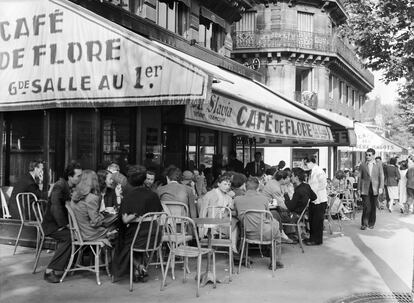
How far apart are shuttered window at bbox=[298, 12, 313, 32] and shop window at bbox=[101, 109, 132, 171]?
21283mm

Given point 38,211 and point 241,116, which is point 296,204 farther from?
point 38,211

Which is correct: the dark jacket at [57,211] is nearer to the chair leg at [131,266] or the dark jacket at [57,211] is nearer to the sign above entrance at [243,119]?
the chair leg at [131,266]

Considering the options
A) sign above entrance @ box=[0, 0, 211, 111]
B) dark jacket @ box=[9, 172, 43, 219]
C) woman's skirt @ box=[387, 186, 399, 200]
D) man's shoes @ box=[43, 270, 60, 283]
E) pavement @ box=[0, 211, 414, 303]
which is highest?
sign above entrance @ box=[0, 0, 211, 111]

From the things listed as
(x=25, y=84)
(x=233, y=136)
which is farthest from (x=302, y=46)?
(x=25, y=84)

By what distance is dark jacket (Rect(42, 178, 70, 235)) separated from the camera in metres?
6.26

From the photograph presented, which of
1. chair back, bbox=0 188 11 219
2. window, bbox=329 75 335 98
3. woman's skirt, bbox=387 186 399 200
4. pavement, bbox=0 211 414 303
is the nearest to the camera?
pavement, bbox=0 211 414 303

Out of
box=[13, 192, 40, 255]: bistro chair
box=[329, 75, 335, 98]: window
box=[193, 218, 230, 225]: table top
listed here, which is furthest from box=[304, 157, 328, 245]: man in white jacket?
box=[329, 75, 335, 98]: window

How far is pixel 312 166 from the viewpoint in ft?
33.0

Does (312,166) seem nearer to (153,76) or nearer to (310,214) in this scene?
(310,214)

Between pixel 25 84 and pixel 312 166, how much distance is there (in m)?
5.92

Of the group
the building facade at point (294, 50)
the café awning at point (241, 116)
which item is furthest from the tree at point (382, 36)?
the building facade at point (294, 50)

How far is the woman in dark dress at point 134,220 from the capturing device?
5977mm

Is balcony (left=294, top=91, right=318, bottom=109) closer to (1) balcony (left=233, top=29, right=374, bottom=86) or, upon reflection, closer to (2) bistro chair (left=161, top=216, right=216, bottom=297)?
(1) balcony (left=233, top=29, right=374, bottom=86)

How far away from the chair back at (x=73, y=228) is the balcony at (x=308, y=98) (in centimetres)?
2342
